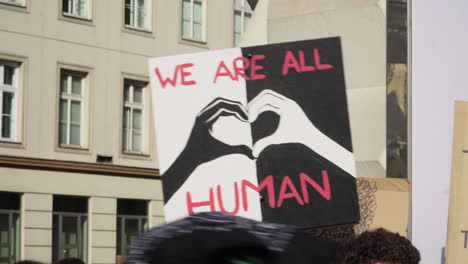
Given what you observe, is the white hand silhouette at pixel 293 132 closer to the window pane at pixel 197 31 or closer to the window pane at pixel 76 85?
the window pane at pixel 76 85

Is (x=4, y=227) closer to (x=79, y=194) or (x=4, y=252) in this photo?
(x=4, y=252)

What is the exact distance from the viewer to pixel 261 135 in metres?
5.45

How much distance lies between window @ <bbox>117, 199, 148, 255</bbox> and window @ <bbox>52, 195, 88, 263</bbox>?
98 cm

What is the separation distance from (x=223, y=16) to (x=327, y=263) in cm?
2867

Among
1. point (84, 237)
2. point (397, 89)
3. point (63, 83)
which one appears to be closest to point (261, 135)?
point (397, 89)

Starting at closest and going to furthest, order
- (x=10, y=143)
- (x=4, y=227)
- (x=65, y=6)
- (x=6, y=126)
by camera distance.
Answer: (x=4, y=227) → (x=10, y=143) → (x=6, y=126) → (x=65, y=6)

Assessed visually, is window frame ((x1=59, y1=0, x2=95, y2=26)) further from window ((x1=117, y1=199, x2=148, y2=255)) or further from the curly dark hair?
the curly dark hair

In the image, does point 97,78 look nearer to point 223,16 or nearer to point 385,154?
point 223,16

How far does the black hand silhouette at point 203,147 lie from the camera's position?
17.7 feet

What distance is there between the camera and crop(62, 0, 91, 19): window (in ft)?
87.5

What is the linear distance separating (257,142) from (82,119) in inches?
868

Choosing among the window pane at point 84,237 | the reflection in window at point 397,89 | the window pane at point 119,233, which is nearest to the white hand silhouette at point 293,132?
the reflection in window at point 397,89

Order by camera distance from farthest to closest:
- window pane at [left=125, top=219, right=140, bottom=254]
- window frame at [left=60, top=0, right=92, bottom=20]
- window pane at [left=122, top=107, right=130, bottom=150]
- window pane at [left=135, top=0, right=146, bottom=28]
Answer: window pane at [left=135, top=0, right=146, bottom=28] → window pane at [left=122, top=107, right=130, bottom=150] → window pane at [left=125, top=219, right=140, bottom=254] → window frame at [left=60, top=0, right=92, bottom=20]

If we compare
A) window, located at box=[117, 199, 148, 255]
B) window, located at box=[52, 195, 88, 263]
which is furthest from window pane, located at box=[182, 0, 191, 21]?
window, located at box=[52, 195, 88, 263]
